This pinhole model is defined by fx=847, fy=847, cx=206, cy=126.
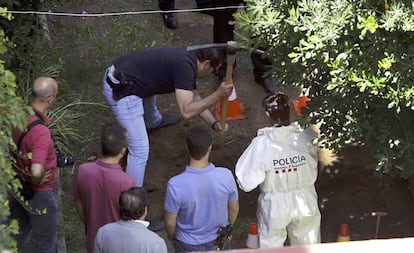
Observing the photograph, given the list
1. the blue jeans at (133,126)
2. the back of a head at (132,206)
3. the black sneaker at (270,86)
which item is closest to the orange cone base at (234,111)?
the black sneaker at (270,86)

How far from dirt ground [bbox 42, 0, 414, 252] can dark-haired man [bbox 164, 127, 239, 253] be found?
3.55 feet

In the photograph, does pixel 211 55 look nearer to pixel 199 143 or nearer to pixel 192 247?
pixel 199 143

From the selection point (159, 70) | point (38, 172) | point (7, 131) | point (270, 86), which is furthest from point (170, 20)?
point (7, 131)

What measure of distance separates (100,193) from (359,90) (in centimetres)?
169

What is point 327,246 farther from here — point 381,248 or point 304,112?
point 304,112

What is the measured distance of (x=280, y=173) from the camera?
214 inches

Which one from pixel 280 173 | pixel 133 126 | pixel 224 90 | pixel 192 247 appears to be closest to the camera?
pixel 192 247

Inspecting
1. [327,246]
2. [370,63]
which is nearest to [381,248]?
[327,246]

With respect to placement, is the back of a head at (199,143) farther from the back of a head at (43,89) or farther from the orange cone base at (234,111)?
the orange cone base at (234,111)

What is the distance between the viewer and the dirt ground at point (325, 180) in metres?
6.55

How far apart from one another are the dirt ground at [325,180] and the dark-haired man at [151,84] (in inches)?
29.1

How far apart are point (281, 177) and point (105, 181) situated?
113 cm

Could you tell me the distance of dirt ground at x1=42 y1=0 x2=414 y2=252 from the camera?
21.5 feet

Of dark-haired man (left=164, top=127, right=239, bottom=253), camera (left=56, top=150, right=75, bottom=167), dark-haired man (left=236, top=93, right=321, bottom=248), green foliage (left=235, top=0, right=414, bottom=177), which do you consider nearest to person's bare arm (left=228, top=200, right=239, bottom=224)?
dark-haired man (left=164, top=127, right=239, bottom=253)
